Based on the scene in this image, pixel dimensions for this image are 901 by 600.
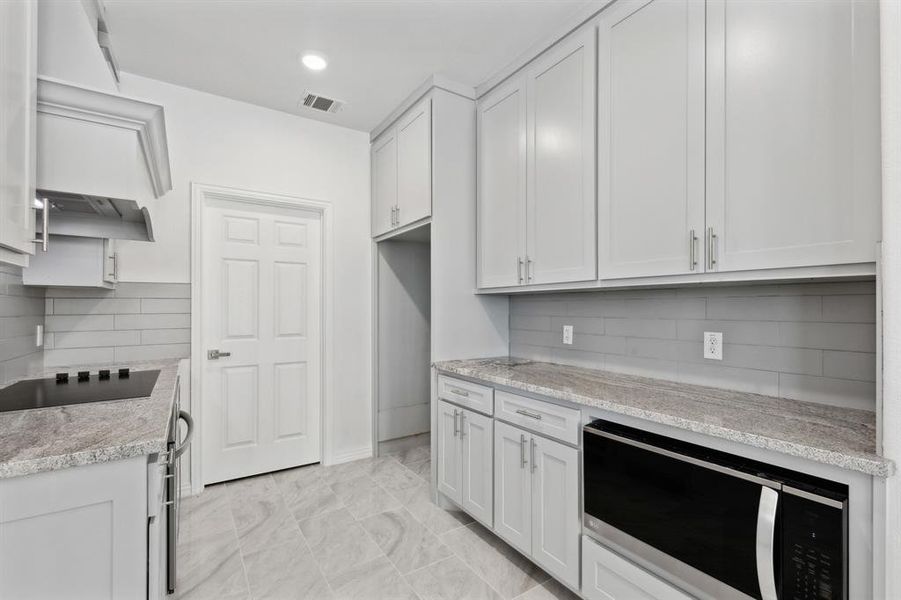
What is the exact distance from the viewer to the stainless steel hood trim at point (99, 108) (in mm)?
1382

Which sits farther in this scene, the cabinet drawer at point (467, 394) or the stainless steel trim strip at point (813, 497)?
the cabinet drawer at point (467, 394)

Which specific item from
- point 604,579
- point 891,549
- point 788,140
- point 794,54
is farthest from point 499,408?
point 794,54

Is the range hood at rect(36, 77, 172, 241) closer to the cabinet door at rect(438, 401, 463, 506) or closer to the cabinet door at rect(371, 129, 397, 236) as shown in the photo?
the cabinet door at rect(371, 129, 397, 236)

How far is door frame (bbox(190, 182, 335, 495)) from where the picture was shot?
9.65 feet

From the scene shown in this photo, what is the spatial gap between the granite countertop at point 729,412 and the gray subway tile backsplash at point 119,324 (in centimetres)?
210

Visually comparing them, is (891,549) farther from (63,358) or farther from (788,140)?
(63,358)

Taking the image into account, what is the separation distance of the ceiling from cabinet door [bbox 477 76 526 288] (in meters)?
0.25

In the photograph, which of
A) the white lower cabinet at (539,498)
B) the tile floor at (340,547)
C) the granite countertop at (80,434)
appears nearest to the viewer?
the granite countertop at (80,434)

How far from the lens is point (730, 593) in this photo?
1280 millimetres

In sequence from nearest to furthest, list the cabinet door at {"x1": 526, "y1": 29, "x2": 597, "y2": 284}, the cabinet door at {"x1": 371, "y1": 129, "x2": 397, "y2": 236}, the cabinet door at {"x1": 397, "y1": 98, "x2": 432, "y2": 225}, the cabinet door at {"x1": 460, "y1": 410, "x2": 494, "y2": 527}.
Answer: the cabinet door at {"x1": 526, "y1": 29, "x2": 597, "y2": 284} → the cabinet door at {"x1": 460, "y1": 410, "x2": 494, "y2": 527} → the cabinet door at {"x1": 397, "y1": 98, "x2": 432, "y2": 225} → the cabinet door at {"x1": 371, "y1": 129, "x2": 397, "y2": 236}

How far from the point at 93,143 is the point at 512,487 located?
7.36 ft

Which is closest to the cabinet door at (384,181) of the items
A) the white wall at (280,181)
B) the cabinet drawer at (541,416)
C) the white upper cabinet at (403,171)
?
the white upper cabinet at (403,171)

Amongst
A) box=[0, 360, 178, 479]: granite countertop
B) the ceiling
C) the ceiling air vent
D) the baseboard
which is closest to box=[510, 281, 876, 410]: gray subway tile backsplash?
the ceiling

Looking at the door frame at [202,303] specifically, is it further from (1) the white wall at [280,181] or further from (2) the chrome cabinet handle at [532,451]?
(2) the chrome cabinet handle at [532,451]
